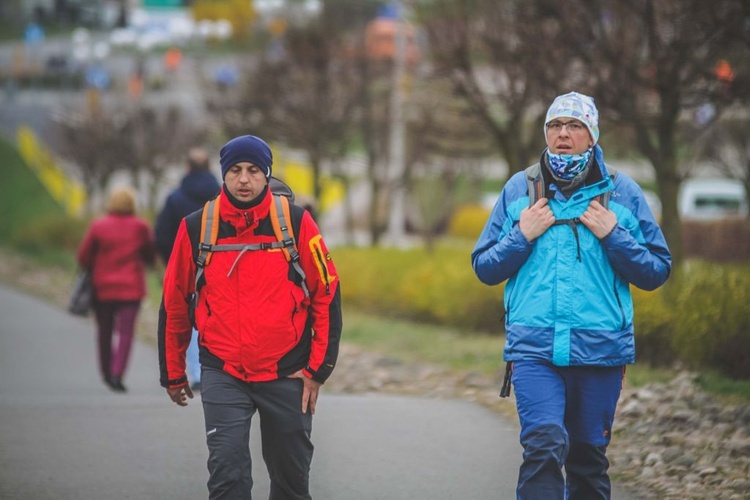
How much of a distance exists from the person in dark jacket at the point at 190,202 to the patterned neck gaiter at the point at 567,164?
445 cm

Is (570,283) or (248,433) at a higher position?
(570,283)

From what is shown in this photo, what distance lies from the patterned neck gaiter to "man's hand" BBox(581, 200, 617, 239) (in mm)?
148

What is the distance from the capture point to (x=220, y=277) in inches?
195

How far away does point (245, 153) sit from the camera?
4.99m

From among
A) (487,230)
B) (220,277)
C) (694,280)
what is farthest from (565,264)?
(694,280)

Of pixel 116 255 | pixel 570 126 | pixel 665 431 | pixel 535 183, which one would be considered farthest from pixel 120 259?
pixel 570 126

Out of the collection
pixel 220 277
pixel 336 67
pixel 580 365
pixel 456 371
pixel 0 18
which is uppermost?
pixel 0 18

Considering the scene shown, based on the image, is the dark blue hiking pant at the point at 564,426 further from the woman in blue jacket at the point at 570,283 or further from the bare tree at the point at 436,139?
the bare tree at the point at 436,139

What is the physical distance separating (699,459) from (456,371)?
16.0 feet

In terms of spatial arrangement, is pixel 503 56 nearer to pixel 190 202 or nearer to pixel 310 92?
pixel 190 202

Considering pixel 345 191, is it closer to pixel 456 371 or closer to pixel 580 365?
pixel 456 371

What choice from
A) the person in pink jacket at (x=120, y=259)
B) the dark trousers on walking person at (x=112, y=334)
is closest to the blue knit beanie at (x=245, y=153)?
the person in pink jacket at (x=120, y=259)

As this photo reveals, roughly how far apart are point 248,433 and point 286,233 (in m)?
0.79

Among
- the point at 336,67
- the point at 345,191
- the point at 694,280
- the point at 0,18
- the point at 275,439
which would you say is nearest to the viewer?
the point at 275,439
